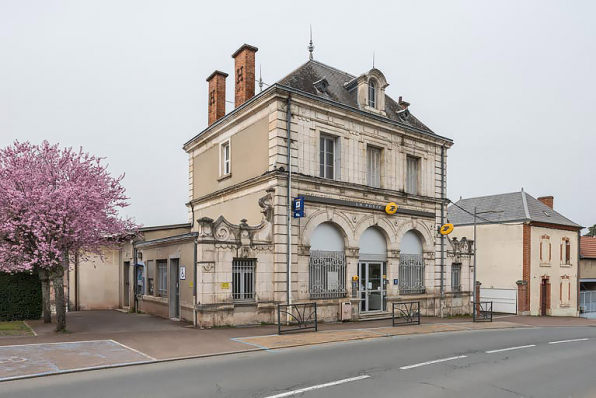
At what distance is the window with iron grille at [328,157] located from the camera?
18156 millimetres

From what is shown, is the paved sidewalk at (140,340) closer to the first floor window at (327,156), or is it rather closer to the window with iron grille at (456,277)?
the window with iron grille at (456,277)

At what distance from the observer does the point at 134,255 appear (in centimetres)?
2166

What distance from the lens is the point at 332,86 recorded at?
19891 mm

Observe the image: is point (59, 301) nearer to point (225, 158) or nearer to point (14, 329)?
point (14, 329)

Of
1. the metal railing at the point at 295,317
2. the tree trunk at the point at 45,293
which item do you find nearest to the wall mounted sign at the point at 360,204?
the metal railing at the point at 295,317

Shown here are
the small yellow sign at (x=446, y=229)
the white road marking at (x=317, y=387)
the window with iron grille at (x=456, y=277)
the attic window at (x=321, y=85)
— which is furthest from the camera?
the window with iron grille at (x=456, y=277)

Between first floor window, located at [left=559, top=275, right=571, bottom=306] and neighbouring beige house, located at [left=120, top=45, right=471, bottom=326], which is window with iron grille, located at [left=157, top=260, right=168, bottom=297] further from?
first floor window, located at [left=559, top=275, right=571, bottom=306]

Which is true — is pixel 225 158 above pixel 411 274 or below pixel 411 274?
above

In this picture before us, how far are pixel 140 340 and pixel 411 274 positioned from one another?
41.2 feet

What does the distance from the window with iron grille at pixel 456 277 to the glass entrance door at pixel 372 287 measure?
5.15 meters

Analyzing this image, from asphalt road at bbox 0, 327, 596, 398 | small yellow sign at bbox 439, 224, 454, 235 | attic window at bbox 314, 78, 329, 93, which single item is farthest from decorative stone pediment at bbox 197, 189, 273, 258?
small yellow sign at bbox 439, 224, 454, 235

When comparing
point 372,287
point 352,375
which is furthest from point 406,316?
point 352,375

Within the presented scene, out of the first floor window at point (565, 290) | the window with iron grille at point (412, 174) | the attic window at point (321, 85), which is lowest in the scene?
the first floor window at point (565, 290)

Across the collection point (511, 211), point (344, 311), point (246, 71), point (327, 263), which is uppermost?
point (246, 71)
